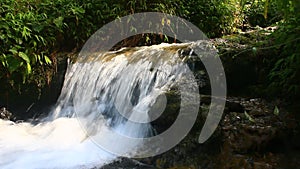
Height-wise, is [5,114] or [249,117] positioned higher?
[249,117]

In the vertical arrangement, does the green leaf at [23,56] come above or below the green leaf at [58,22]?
below

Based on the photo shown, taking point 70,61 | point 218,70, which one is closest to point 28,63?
point 70,61

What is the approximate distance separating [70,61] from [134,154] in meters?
2.85

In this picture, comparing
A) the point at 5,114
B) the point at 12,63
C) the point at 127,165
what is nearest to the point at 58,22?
the point at 12,63

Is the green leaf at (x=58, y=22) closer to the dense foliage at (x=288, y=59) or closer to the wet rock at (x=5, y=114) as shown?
the wet rock at (x=5, y=114)

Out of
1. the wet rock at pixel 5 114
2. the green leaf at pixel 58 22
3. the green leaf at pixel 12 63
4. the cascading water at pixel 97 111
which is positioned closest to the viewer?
the cascading water at pixel 97 111

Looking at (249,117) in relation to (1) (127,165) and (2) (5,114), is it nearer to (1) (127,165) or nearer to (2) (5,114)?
(1) (127,165)

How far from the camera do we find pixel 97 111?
470cm

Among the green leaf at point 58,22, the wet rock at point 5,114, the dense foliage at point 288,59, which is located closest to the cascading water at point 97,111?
the wet rock at point 5,114

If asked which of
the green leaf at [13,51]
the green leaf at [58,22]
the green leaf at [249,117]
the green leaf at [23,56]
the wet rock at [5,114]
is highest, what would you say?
the green leaf at [58,22]

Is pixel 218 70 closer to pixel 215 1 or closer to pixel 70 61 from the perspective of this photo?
pixel 70 61

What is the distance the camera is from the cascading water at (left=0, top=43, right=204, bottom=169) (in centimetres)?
371

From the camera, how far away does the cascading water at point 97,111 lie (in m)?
3.71

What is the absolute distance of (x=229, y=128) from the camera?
3104 mm
